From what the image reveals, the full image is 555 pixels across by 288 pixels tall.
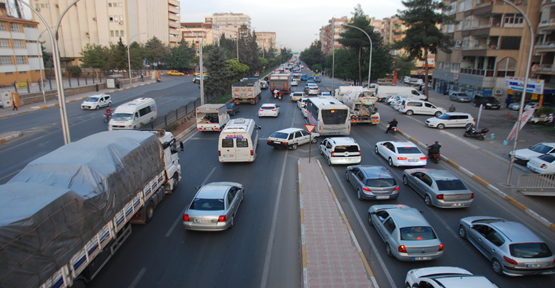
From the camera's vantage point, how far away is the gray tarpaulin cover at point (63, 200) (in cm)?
586

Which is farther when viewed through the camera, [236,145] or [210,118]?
[210,118]

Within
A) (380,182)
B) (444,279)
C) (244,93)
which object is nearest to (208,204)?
(380,182)

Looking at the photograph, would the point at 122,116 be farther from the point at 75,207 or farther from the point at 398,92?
the point at 398,92

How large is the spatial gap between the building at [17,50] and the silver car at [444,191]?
50.1 metres

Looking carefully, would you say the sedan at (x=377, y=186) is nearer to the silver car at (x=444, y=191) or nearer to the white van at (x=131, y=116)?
the silver car at (x=444, y=191)

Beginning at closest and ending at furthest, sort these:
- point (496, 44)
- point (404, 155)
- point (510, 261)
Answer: point (510, 261), point (404, 155), point (496, 44)

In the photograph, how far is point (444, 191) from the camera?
12.9 m

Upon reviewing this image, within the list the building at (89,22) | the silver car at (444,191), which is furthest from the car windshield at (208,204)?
the building at (89,22)

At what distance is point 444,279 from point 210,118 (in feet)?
71.3

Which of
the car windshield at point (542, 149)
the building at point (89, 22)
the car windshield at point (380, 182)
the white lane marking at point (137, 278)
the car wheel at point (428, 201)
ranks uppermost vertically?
the building at point (89, 22)

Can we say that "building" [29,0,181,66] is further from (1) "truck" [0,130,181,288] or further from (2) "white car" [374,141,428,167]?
(1) "truck" [0,130,181,288]

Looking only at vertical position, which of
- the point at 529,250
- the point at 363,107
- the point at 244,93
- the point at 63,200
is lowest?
the point at 529,250

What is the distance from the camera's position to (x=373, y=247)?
1034 centimetres

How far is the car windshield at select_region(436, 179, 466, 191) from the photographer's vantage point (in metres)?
13.0
